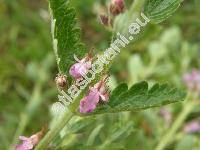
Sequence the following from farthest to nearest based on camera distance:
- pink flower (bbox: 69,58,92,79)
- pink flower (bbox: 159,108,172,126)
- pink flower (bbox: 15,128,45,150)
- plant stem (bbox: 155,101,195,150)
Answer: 1. pink flower (bbox: 159,108,172,126)
2. plant stem (bbox: 155,101,195,150)
3. pink flower (bbox: 15,128,45,150)
4. pink flower (bbox: 69,58,92,79)

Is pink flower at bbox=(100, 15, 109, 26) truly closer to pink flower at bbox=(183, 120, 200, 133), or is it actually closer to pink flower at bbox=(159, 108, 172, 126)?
pink flower at bbox=(159, 108, 172, 126)

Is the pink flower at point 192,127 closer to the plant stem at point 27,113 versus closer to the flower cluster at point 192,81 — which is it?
the flower cluster at point 192,81

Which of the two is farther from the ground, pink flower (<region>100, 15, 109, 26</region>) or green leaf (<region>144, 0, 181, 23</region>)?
pink flower (<region>100, 15, 109, 26</region>)

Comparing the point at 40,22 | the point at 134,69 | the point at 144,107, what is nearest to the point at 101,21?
the point at 144,107

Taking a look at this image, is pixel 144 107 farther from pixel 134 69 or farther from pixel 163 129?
pixel 134 69

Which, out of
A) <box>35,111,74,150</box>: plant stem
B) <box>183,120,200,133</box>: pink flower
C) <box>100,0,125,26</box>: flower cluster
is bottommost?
<box>35,111,74,150</box>: plant stem

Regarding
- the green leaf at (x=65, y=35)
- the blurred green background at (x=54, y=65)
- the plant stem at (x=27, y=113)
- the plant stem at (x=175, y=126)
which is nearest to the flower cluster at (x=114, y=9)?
the green leaf at (x=65, y=35)

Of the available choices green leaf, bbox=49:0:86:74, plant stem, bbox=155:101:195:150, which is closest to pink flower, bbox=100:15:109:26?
green leaf, bbox=49:0:86:74
